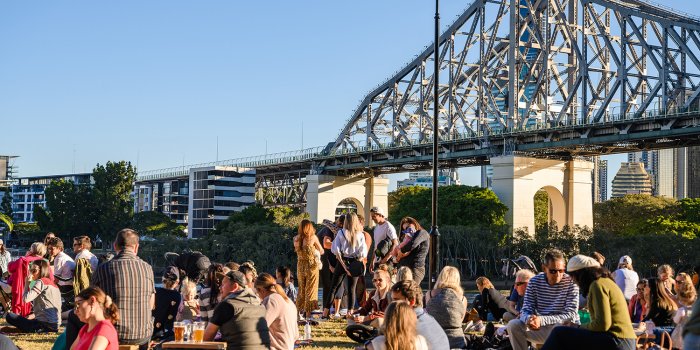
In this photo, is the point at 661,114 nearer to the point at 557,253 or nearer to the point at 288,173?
the point at 557,253

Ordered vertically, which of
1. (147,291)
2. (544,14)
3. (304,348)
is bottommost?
(304,348)

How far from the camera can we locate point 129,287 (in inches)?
434

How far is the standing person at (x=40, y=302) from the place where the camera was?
16156mm

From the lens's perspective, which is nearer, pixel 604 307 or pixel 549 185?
pixel 604 307

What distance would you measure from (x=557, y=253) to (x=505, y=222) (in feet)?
221

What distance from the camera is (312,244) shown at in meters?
18.2

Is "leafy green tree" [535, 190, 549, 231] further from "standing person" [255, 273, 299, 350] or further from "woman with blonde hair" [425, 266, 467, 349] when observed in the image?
"standing person" [255, 273, 299, 350]

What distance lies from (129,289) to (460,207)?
76.8 m

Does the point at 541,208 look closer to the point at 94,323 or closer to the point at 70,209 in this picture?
the point at 70,209

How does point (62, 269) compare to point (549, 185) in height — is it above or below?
below

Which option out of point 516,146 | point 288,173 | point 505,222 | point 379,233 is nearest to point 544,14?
point 516,146

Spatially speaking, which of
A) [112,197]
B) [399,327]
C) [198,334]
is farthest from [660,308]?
[112,197]

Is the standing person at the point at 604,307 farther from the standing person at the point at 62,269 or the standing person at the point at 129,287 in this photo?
the standing person at the point at 62,269

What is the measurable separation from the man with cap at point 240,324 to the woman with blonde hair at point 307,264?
24.2 ft
